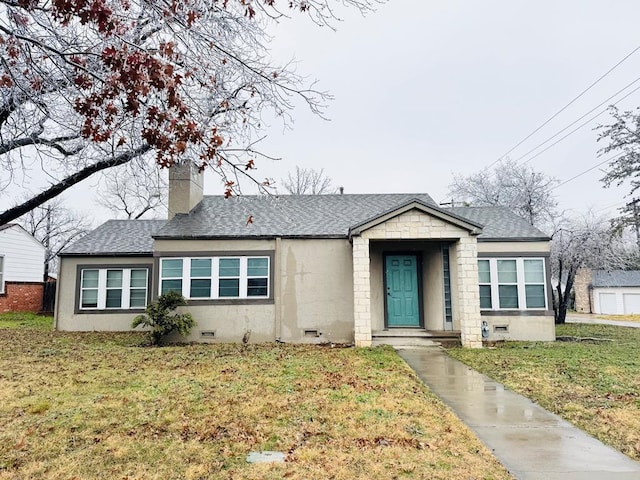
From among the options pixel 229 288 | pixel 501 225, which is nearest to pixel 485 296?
pixel 501 225

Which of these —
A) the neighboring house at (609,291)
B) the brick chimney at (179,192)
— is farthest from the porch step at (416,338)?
the neighboring house at (609,291)

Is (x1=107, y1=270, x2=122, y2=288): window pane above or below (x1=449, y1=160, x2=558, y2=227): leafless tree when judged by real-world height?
below

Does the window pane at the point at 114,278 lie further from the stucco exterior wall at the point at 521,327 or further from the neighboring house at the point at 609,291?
the neighboring house at the point at 609,291

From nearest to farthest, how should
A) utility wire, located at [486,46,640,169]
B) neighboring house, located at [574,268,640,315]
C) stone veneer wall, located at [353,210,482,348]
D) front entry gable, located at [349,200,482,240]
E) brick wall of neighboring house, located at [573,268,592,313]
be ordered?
1. stone veneer wall, located at [353,210,482,348]
2. front entry gable, located at [349,200,482,240]
3. utility wire, located at [486,46,640,169]
4. neighboring house, located at [574,268,640,315]
5. brick wall of neighboring house, located at [573,268,592,313]

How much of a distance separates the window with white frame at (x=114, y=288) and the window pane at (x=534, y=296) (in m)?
13.0

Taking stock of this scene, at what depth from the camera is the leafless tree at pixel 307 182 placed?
37.3 metres

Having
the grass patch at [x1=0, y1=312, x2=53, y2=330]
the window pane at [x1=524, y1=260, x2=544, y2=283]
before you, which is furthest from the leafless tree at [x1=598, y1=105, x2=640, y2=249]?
the grass patch at [x1=0, y1=312, x2=53, y2=330]

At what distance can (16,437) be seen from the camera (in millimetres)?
4793


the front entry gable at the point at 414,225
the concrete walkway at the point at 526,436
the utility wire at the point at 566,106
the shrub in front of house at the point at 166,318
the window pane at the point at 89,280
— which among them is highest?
the utility wire at the point at 566,106

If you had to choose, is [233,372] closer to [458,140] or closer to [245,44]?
[245,44]

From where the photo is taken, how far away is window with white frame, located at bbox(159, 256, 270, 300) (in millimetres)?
13328

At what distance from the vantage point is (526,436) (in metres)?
4.89

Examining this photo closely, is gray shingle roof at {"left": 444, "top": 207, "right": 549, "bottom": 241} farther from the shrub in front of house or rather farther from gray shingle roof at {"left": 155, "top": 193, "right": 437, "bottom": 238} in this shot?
the shrub in front of house

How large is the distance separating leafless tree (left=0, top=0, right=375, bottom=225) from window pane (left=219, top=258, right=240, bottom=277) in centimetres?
748
